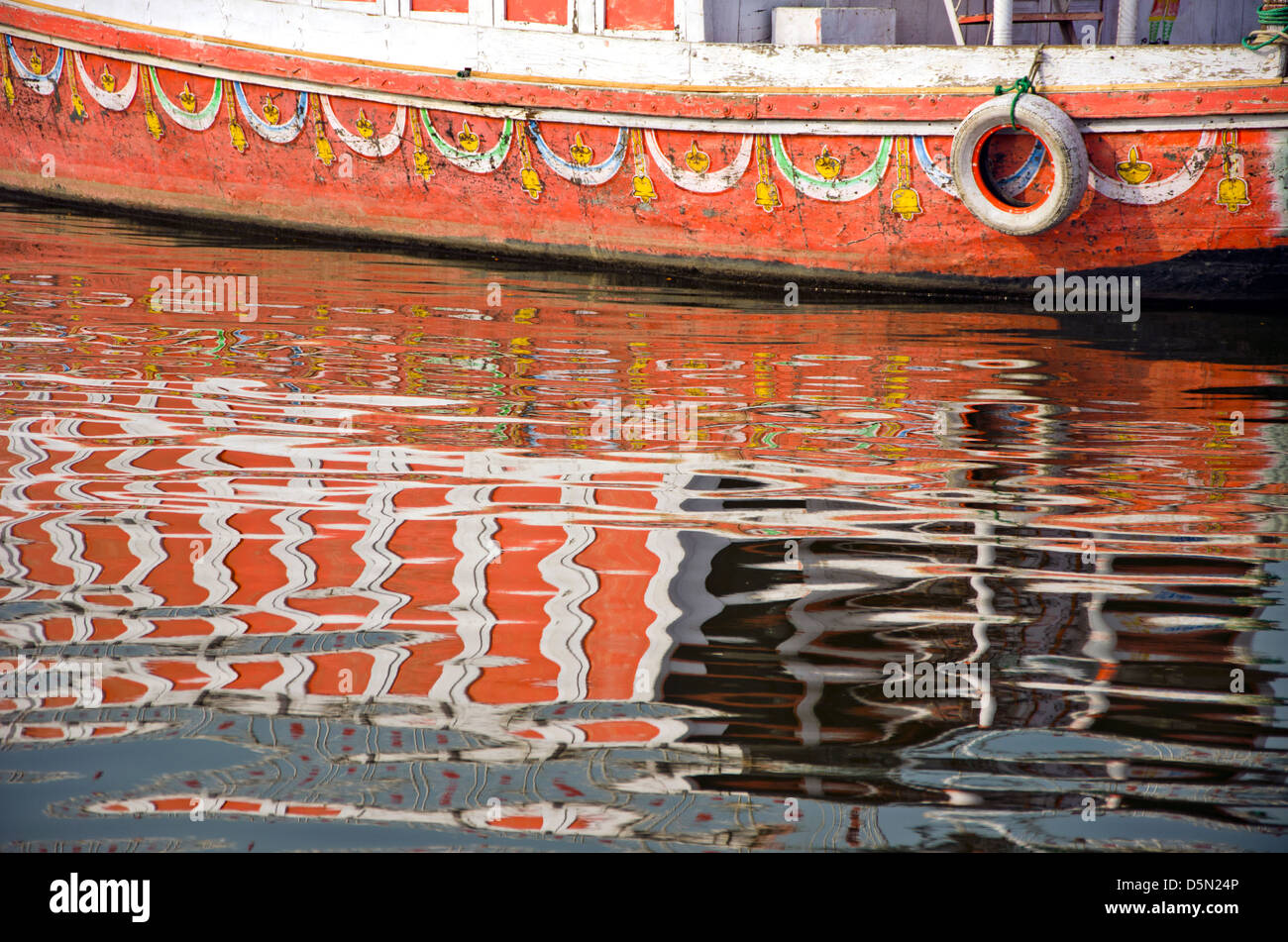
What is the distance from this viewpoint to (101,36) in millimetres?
9914

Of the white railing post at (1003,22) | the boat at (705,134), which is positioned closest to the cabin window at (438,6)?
the boat at (705,134)

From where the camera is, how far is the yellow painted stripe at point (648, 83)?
7230mm

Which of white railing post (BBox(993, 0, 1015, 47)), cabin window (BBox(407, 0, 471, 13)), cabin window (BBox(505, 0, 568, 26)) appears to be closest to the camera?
white railing post (BBox(993, 0, 1015, 47))

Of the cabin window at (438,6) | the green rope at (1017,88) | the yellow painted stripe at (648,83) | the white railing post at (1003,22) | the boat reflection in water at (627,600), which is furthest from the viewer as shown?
the cabin window at (438,6)

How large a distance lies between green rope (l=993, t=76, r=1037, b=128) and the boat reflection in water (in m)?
2.32

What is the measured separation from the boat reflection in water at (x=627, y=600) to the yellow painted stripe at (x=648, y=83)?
2334mm

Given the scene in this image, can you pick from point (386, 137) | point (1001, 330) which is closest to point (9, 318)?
point (386, 137)

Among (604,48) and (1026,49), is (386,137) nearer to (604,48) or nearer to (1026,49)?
(604,48)

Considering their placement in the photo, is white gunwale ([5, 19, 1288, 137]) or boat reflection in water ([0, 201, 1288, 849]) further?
white gunwale ([5, 19, 1288, 137])

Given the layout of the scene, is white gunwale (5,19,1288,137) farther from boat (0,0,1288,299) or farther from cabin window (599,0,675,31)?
cabin window (599,0,675,31)

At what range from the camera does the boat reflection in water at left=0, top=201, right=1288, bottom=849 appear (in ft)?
6.64

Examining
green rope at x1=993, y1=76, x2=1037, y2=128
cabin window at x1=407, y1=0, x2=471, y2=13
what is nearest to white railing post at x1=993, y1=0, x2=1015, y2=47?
green rope at x1=993, y1=76, x2=1037, y2=128

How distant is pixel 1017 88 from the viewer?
749 centimetres

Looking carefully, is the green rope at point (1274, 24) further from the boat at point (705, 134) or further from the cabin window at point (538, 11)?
the cabin window at point (538, 11)
